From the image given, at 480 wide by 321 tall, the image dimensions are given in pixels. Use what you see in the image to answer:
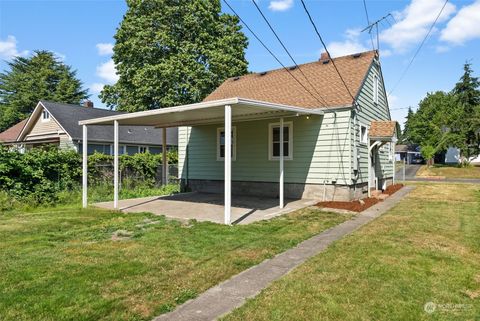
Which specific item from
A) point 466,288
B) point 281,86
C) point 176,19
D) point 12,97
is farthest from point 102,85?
point 466,288

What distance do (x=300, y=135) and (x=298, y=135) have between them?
74 mm

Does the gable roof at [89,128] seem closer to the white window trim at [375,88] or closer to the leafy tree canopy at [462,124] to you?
the white window trim at [375,88]

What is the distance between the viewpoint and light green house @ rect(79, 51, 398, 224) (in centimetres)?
1155

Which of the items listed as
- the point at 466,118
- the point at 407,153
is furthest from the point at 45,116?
the point at 407,153

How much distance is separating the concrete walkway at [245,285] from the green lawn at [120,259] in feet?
0.52

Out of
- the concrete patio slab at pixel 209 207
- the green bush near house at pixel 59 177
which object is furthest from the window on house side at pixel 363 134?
the green bush near house at pixel 59 177

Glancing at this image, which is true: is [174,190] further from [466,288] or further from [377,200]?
[466,288]

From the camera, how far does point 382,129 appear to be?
13172 millimetres

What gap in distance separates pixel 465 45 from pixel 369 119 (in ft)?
13.2

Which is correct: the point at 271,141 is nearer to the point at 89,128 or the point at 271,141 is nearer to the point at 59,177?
the point at 59,177

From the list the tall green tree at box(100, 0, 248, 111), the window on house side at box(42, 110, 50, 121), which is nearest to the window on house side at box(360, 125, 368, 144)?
the tall green tree at box(100, 0, 248, 111)

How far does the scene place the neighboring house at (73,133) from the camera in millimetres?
20828

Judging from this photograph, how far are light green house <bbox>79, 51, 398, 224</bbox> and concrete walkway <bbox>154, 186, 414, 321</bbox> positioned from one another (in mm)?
4081
